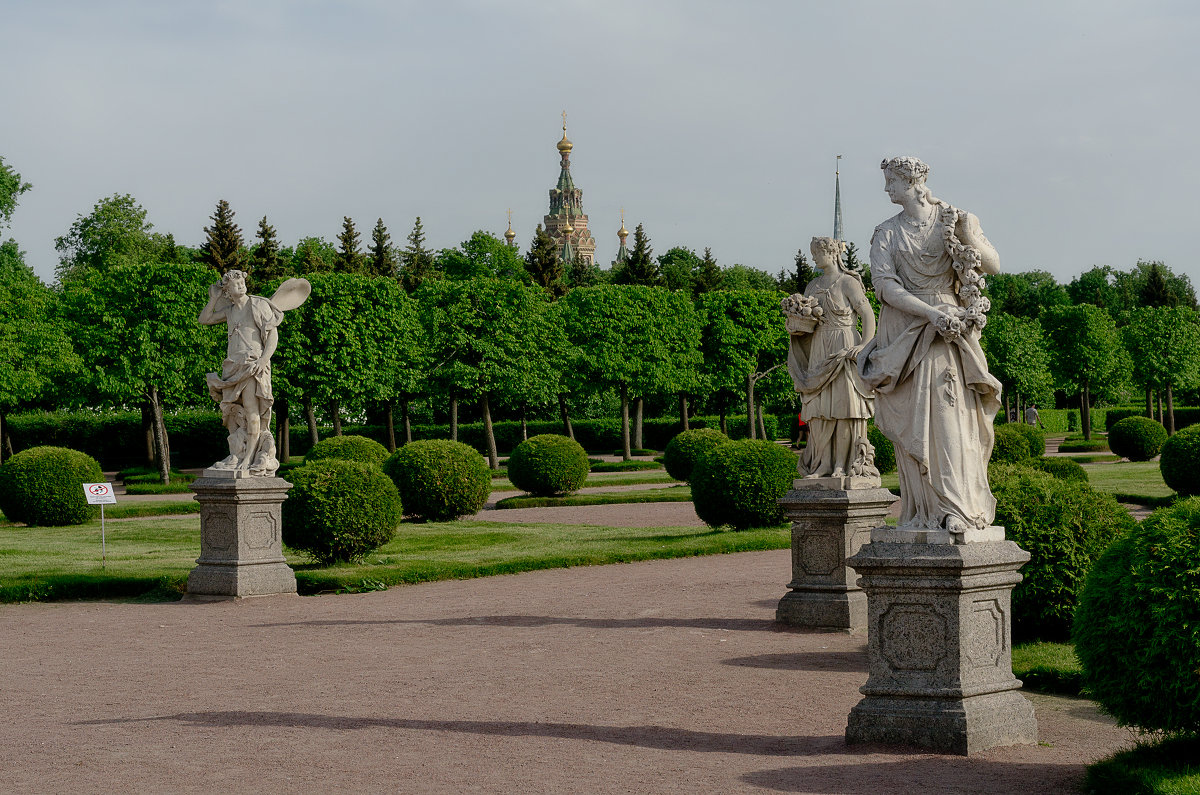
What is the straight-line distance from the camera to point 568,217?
152 m

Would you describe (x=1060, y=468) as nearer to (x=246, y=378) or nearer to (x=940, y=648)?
(x=246, y=378)

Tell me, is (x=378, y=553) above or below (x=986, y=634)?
below

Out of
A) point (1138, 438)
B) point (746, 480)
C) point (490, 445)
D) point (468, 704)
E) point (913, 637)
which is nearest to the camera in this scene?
point (913, 637)

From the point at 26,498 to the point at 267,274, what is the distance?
115 ft

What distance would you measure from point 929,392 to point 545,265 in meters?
60.4

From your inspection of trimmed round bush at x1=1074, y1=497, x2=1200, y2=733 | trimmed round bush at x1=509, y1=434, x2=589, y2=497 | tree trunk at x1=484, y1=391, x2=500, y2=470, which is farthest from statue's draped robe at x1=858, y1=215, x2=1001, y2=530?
tree trunk at x1=484, y1=391, x2=500, y2=470

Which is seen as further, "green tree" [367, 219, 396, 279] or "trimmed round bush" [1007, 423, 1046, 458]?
"green tree" [367, 219, 396, 279]

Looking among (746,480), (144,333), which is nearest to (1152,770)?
(746,480)

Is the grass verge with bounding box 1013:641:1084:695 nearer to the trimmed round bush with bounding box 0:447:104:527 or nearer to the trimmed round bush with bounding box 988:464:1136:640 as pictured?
the trimmed round bush with bounding box 988:464:1136:640

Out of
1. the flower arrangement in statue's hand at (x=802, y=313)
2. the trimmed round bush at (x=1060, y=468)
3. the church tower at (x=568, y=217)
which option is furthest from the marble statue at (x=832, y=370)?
the church tower at (x=568, y=217)

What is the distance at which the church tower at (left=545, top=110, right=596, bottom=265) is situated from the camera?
491 feet

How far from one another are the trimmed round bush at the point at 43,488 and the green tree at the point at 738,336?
32.7m

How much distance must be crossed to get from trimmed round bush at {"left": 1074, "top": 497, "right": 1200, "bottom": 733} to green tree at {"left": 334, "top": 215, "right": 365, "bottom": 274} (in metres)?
55.7

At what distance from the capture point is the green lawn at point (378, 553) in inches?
583
